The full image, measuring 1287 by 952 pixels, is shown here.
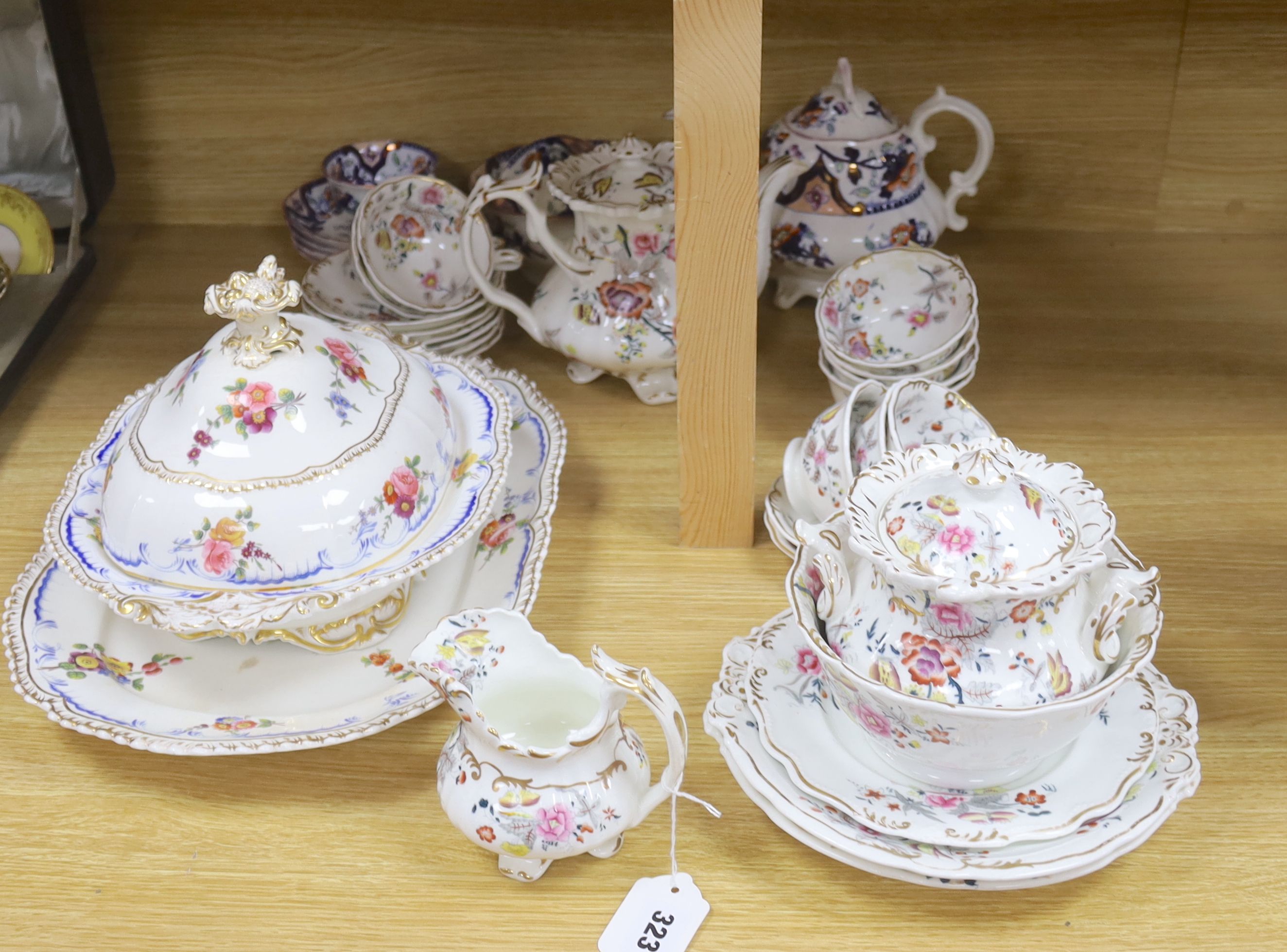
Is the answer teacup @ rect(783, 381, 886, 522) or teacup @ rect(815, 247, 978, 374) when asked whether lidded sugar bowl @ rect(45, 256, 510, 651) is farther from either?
teacup @ rect(815, 247, 978, 374)

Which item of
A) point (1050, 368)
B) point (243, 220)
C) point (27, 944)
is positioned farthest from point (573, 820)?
point (243, 220)

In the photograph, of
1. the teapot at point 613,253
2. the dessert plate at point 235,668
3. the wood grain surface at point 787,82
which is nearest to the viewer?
the dessert plate at point 235,668

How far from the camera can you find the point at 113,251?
162 centimetres

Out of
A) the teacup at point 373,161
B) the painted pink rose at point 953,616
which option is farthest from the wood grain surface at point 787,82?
the painted pink rose at point 953,616

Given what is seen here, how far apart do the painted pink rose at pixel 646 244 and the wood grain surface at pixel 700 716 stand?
0.16 m

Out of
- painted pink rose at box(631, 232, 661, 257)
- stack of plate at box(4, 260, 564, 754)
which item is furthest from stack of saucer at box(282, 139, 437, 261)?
stack of plate at box(4, 260, 564, 754)

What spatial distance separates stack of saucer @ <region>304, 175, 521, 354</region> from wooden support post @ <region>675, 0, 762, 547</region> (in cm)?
36

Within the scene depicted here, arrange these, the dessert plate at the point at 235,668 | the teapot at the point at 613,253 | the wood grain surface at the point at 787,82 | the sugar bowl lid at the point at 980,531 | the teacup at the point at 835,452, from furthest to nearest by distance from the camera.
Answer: the wood grain surface at the point at 787,82 → the teapot at the point at 613,253 → the teacup at the point at 835,452 → the dessert plate at the point at 235,668 → the sugar bowl lid at the point at 980,531

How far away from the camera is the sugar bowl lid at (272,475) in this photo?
0.92m

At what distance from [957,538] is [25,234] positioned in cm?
111

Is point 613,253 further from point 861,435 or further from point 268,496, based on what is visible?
point 268,496

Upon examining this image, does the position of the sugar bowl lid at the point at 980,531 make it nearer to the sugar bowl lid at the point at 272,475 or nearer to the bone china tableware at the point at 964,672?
the bone china tableware at the point at 964,672

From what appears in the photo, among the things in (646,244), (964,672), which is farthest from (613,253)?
(964,672)

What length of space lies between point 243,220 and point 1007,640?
1200 mm
